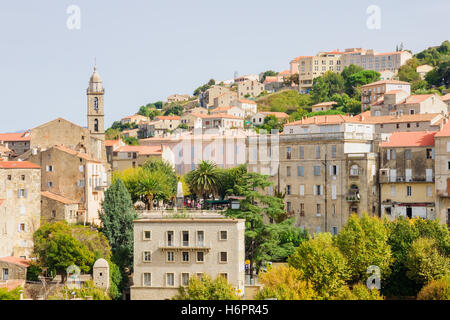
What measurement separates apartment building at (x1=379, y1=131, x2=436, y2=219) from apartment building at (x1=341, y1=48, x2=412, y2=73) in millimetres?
114932

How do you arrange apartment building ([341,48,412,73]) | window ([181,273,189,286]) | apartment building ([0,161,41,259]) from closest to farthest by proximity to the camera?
1. window ([181,273,189,286])
2. apartment building ([0,161,41,259])
3. apartment building ([341,48,412,73])

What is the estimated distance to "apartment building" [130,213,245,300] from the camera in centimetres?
5350

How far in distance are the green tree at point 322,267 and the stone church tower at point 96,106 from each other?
45.0m

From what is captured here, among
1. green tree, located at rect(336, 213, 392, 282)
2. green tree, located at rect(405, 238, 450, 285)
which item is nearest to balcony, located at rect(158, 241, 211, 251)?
green tree, located at rect(336, 213, 392, 282)

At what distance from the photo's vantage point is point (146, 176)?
7788cm

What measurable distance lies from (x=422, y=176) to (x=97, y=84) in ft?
143

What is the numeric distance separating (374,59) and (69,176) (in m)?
130

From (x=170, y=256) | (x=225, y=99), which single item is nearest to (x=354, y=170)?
(x=170, y=256)

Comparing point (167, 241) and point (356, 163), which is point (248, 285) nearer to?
point (167, 241)

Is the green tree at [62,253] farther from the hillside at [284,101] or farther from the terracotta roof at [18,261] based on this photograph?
the hillside at [284,101]

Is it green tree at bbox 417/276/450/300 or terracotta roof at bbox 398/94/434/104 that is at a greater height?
terracotta roof at bbox 398/94/434/104

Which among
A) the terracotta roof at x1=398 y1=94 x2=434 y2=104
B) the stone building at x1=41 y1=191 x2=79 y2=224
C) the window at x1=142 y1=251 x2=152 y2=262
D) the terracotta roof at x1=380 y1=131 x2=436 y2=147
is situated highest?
the terracotta roof at x1=398 y1=94 x2=434 y2=104

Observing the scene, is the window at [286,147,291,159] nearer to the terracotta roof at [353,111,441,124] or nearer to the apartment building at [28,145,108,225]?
the apartment building at [28,145,108,225]
